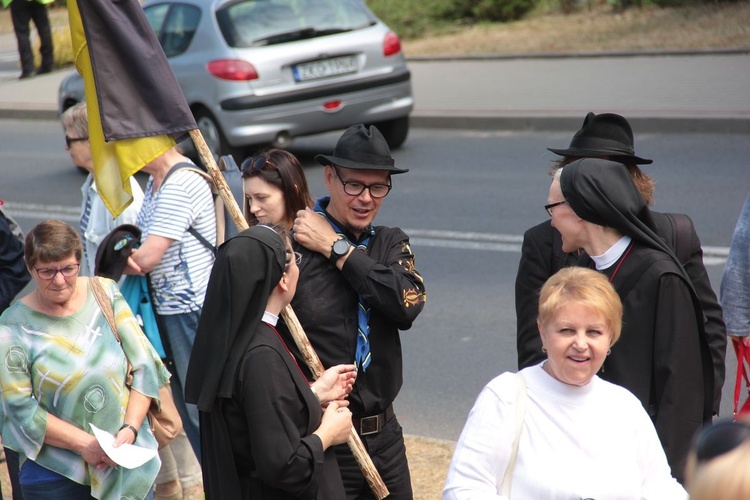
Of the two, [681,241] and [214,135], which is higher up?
[681,241]

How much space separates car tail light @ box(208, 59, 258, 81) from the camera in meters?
12.0

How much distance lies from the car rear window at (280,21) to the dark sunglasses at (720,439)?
35.6 feet

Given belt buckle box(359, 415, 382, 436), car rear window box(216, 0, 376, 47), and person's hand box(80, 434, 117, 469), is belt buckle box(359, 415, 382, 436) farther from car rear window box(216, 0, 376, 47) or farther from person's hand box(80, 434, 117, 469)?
car rear window box(216, 0, 376, 47)

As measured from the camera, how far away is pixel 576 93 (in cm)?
1507

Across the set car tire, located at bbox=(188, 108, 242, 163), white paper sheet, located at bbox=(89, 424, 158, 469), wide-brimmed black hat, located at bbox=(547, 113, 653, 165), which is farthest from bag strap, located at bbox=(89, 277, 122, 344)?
car tire, located at bbox=(188, 108, 242, 163)

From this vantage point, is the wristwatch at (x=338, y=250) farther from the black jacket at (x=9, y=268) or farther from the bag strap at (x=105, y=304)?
the black jacket at (x=9, y=268)

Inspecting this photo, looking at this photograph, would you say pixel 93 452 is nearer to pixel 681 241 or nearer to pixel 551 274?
pixel 551 274

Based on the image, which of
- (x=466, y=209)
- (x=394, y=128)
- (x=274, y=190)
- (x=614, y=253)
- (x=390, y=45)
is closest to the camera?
(x=614, y=253)

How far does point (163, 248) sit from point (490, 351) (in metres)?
2.74

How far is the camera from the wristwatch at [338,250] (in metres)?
3.94

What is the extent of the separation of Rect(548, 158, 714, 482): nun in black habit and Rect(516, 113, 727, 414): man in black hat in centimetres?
25

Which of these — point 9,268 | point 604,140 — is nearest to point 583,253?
point 604,140

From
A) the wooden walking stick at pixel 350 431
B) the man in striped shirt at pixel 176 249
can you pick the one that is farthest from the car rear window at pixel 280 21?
the wooden walking stick at pixel 350 431

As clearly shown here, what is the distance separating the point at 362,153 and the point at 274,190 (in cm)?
78
